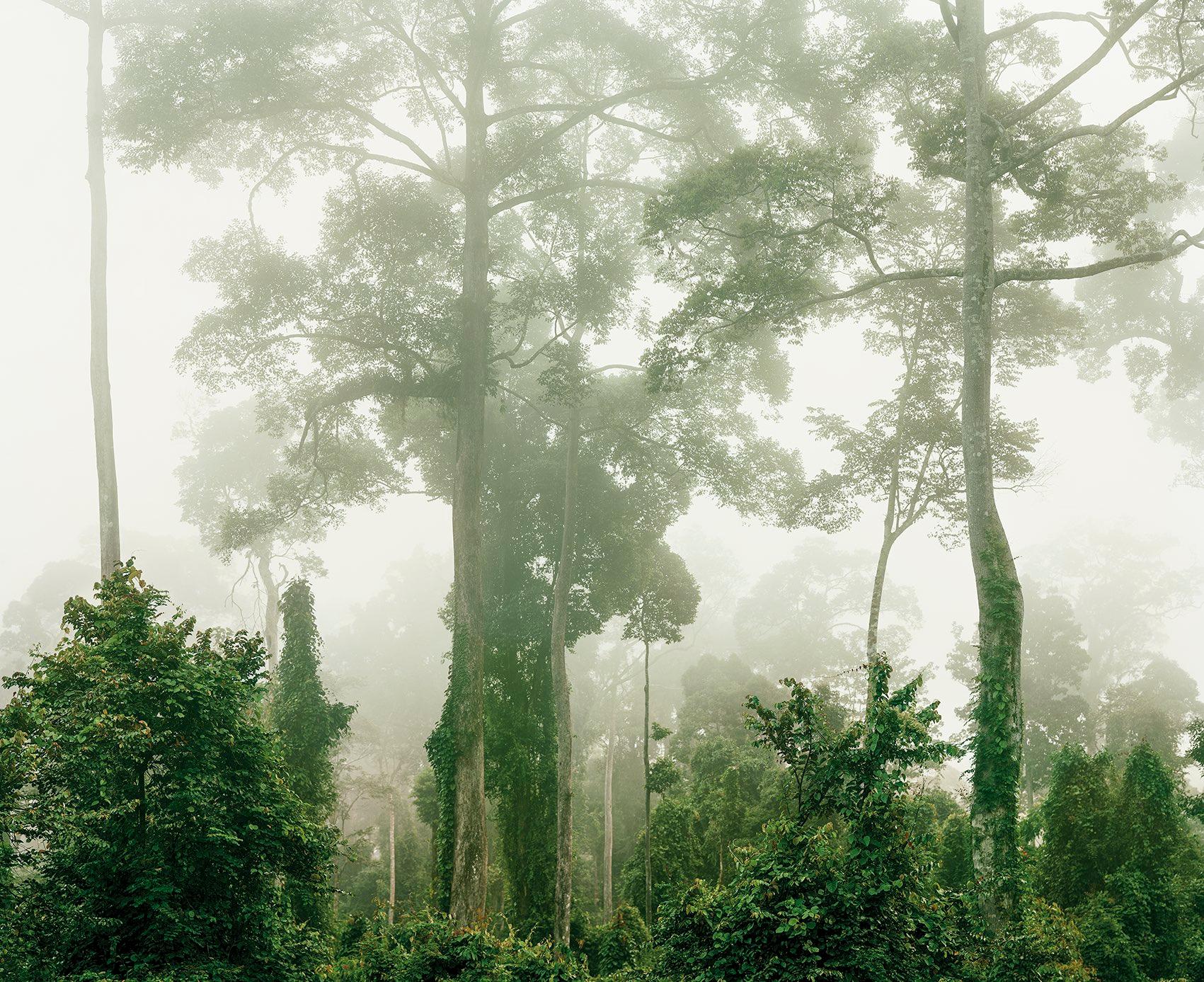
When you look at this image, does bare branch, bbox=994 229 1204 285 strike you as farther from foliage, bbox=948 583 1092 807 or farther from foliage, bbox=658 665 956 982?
foliage, bbox=948 583 1092 807

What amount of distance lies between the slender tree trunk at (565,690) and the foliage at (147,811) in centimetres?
968

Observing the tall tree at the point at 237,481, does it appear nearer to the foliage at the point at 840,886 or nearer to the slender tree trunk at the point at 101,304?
the slender tree trunk at the point at 101,304

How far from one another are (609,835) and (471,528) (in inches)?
738

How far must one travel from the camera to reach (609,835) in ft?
97.3

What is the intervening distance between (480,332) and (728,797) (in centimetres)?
1307

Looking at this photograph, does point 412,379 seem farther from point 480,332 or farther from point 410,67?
A: point 410,67

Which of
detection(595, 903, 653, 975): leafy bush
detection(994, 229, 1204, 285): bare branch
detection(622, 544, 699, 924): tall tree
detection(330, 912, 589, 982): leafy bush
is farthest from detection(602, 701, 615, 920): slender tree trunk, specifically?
detection(994, 229, 1204, 285): bare branch

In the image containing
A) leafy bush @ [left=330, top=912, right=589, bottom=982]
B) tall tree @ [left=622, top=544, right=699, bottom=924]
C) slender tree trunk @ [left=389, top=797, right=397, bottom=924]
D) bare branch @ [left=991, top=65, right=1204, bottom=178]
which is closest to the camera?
leafy bush @ [left=330, top=912, right=589, bottom=982]

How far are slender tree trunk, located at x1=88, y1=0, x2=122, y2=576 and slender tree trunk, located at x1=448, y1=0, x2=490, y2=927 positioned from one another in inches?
258

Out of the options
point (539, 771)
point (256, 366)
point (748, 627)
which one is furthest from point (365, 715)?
point (256, 366)

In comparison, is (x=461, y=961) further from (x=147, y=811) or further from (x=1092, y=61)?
(x=1092, y=61)

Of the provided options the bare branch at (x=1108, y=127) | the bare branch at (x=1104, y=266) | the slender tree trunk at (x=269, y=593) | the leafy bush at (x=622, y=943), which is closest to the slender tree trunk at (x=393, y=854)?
the slender tree trunk at (x=269, y=593)

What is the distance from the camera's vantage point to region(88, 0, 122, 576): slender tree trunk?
15.7m

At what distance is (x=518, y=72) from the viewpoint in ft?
70.2
